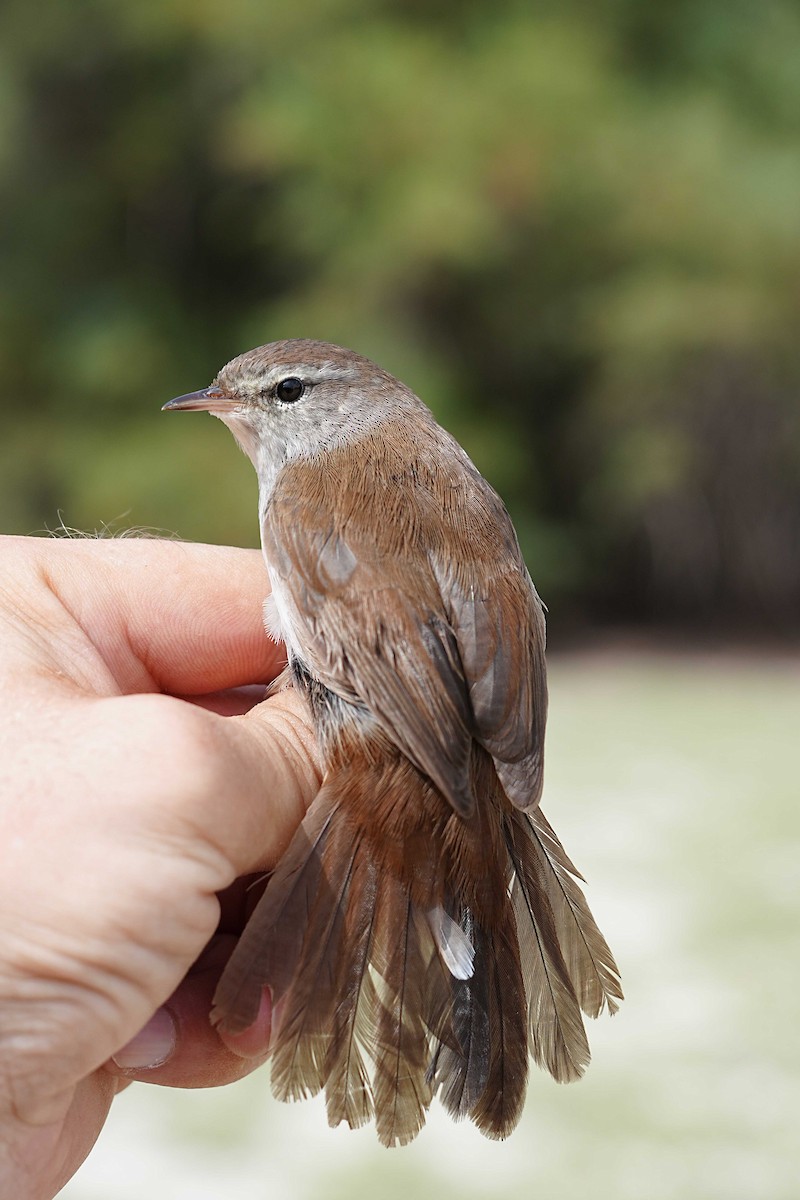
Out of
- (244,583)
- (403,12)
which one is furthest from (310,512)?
(403,12)

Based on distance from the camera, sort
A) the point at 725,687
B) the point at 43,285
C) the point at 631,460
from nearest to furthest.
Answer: the point at 725,687, the point at 631,460, the point at 43,285

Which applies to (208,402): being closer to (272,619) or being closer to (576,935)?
(272,619)

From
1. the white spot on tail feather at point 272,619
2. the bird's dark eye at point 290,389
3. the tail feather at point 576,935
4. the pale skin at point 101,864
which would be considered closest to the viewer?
the pale skin at point 101,864

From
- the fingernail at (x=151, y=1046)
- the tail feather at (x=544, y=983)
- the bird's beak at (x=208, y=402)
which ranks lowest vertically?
the fingernail at (x=151, y=1046)

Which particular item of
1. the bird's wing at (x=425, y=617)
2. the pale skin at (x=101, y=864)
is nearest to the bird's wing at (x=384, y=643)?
the bird's wing at (x=425, y=617)

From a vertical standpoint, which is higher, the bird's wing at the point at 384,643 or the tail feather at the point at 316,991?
the bird's wing at the point at 384,643

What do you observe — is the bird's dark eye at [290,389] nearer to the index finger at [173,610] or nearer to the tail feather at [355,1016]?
the index finger at [173,610]

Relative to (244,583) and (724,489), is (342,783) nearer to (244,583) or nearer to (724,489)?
(244,583)
